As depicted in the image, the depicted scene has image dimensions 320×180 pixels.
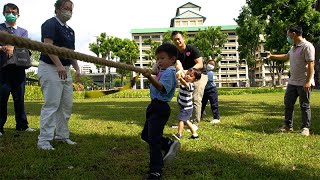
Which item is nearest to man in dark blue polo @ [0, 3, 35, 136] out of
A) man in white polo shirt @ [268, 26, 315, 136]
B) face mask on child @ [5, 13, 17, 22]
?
face mask on child @ [5, 13, 17, 22]

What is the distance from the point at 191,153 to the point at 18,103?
3.56 metres

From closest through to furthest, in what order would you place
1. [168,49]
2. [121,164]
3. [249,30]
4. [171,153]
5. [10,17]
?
1. [168,49]
2. [171,153]
3. [121,164]
4. [10,17]
5. [249,30]

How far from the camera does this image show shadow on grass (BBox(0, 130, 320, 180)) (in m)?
3.58

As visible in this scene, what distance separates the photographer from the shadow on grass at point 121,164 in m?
3.58

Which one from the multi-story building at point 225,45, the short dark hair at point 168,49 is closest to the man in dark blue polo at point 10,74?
the short dark hair at point 168,49

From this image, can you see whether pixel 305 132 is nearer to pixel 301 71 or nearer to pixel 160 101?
pixel 301 71

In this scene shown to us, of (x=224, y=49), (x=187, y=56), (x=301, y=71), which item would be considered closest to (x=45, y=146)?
(x=187, y=56)

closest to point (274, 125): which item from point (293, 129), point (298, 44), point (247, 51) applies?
point (293, 129)

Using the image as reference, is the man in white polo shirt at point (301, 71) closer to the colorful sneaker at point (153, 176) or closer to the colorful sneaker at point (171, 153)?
the colorful sneaker at point (171, 153)

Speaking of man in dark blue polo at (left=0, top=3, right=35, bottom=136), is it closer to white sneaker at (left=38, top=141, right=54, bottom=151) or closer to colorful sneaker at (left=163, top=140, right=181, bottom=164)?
white sneaker at (left=38, top=141, right=54, bottom=151)

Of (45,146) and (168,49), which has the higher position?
(168,49)

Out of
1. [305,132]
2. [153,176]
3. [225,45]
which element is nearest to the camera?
[153,176]

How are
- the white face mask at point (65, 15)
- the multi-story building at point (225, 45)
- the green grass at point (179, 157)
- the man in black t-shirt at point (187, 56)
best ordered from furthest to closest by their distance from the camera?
the multi-story building at point (225, 45) → the man in black t-shirt at point (187, 56) → the white face mask at point (65, 15) → the green grass at point (179, 157)

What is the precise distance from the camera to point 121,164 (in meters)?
3.98
